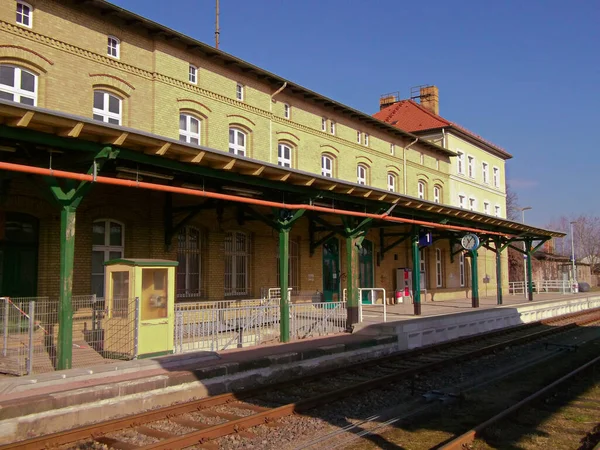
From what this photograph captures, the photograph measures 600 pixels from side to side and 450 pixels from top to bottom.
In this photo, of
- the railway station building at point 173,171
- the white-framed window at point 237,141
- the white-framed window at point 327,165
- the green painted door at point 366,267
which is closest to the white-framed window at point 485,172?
the railway station building at point 173,171

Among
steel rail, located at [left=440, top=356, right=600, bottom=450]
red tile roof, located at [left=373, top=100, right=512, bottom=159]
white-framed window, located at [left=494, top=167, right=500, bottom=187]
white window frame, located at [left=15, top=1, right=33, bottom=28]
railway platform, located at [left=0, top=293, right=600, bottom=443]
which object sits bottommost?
steel rail, located at [left=440, top=356, right=600, bottom=450]

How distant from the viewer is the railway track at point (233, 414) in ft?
21.6

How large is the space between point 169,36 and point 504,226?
17.1m

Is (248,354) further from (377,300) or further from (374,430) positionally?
(377,300)

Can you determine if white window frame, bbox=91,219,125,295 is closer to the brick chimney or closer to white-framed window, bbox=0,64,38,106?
white-framed window, bbox=0,64,38,106

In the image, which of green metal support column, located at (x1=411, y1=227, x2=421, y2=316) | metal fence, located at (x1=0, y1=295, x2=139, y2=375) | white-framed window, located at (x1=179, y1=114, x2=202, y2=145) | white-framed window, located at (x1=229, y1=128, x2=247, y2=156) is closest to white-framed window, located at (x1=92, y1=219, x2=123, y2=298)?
metal fence, located at (x1=0, y1=295, x2=139, y2=375)

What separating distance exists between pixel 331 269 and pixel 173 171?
466 inches

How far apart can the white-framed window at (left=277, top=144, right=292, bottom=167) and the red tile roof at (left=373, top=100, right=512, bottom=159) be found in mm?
14069

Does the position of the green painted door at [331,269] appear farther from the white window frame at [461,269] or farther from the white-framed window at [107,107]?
the white window frame at [461,269]

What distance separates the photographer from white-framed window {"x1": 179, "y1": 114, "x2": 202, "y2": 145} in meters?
17.0

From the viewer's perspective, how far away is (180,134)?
16.8 m

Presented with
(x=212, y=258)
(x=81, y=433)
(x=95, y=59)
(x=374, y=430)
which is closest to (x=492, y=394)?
(x=374, y=430)

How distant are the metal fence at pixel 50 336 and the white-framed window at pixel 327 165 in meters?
13.0

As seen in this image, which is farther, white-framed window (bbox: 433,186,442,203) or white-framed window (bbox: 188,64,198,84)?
white-framed window (bbox: 433,186,442,203)
